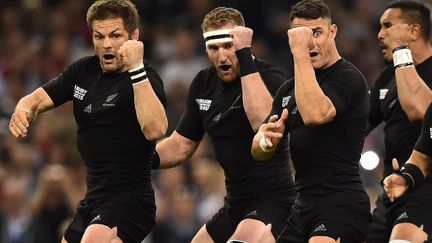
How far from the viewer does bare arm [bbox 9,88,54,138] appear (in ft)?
30.2

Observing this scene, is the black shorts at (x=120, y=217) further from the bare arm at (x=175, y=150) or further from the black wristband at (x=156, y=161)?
the bare arm at (x=175, y=150)

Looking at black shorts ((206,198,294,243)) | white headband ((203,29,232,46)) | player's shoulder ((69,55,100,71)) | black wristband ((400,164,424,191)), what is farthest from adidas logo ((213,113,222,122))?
black wristband ((400,164,424,191))

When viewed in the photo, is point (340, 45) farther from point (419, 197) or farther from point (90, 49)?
point (419, 197)

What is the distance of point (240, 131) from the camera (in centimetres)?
940

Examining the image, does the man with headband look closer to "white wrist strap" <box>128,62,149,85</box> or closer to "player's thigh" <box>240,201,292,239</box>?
"player's thigh" <box>240,201,292,239</box>

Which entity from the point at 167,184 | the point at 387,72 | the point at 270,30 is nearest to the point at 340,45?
the point at 270,30

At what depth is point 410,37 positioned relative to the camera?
31.9 ft

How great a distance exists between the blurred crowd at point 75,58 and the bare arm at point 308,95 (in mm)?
5444

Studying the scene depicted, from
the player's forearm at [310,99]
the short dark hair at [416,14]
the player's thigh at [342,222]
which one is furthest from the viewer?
the short dark hair at [416,14]

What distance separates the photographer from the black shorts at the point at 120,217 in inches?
355

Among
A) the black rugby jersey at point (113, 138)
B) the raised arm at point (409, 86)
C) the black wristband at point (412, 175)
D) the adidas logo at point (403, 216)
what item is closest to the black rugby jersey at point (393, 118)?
the raised arm at point (409, 86)

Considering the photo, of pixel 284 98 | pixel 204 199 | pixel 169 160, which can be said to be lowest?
pixel 204 199

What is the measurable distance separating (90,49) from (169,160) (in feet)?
23.4

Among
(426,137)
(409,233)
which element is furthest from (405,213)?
(426,137)
